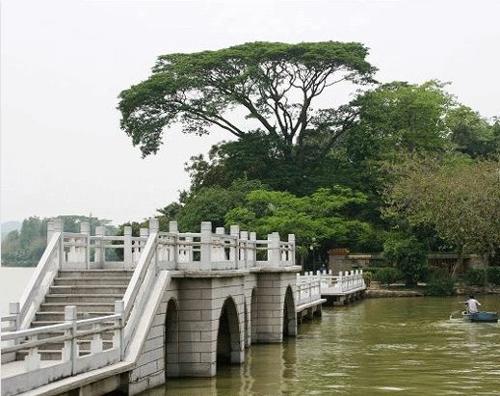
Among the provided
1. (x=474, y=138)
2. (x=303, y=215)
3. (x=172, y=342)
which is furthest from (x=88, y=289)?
(x=474, y=138)

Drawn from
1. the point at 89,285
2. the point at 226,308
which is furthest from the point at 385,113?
the point at 89,285

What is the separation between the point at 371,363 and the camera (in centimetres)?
2350

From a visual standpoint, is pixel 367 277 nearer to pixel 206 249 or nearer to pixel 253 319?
pixel 253 319

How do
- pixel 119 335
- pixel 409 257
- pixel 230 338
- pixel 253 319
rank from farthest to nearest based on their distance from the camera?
pixel 409 257 < pixel 253 319 < pixel 230 338 < pixel 119 335

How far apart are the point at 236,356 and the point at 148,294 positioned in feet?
17.8

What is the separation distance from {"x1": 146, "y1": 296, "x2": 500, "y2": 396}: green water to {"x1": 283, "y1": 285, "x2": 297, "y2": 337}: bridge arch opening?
1.94 feet

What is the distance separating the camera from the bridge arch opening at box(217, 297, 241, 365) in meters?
22.6

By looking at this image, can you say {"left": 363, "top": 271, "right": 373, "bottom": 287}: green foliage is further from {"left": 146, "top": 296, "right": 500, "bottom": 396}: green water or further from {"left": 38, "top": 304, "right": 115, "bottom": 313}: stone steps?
{"left": 38, "top": 304, "right": 115, "bottom": 313}: stone steps

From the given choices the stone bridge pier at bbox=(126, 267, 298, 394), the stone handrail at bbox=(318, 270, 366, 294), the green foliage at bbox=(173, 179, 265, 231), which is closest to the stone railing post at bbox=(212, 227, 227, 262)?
the stone bridge pier at bbox=(126, 267, 298, 394)

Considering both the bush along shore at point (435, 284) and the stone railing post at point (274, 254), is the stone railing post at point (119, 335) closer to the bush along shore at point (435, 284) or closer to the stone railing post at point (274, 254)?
the stone railing post at point (274, 254)

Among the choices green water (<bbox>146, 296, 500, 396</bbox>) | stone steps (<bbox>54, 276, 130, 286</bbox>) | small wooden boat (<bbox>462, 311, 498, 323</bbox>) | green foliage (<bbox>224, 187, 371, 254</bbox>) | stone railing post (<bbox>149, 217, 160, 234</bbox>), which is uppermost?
green foliage (<bbox>224, 187, 371, 254</bbox>)

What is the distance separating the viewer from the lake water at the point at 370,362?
19.2 meters

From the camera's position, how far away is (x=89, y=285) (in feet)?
62.5

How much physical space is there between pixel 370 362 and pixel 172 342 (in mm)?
6443
